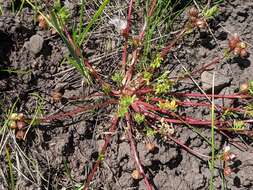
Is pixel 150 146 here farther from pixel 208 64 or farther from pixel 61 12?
pixel 61 12

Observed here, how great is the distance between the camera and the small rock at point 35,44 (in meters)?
2.86

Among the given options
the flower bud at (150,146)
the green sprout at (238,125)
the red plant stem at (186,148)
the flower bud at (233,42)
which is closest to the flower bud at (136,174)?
the flower bud at (150,146)

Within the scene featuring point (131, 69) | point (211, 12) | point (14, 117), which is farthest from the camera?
point (131, 69)

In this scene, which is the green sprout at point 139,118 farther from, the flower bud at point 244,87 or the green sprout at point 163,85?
the flower bud at point 244,87

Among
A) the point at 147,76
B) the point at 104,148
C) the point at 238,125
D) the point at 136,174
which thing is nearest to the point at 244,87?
the point at 238,125

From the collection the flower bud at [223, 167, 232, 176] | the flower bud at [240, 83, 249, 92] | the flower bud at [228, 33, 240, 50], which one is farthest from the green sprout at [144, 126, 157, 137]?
the flower bud at [228, 33, 240, 50]

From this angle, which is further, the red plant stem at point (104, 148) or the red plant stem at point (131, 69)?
the red plant stem at point (131, 69)

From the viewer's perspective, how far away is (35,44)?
2863 millimetres

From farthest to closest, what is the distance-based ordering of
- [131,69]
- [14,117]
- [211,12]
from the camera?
[131,69], [211,12], [14,117]

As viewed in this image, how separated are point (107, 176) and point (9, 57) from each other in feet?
3.67

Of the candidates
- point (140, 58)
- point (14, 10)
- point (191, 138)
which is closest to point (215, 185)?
point (191, 138)

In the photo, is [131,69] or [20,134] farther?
[131,69]

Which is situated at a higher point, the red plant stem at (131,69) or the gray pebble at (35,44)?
the gray pebble at (35,44)

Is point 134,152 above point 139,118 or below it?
below
